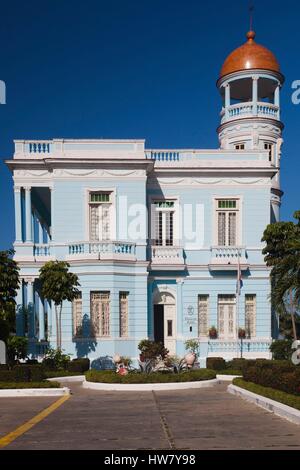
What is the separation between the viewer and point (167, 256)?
28.5 metres

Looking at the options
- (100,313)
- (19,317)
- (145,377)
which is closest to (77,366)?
(100,313)

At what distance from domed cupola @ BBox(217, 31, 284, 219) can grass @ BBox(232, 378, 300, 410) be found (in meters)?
18.5

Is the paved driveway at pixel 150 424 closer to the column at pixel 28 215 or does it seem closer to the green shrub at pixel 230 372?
the green shrub at pixel 230 372

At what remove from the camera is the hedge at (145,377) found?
19.6 metres

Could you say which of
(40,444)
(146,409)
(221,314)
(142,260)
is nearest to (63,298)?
(142,260)

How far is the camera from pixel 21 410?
47.9 feet

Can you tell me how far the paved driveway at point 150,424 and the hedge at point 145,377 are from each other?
227cm

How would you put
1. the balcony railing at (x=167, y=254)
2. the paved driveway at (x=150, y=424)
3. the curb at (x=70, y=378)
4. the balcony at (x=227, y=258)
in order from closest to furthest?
the paved driveway at (x=150, y=424)
the curb at (x=70, y=378)
the balcony at (x=227, y=258)
the balcony railing at (x=167, y=254)

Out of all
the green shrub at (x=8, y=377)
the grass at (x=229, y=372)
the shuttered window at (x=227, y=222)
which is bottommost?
the grass at (x=229, y=372)

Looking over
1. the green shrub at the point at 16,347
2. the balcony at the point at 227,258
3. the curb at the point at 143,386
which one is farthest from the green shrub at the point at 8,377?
the balcony at the point at 227,258

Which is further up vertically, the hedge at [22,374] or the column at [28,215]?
the column at [28,215]

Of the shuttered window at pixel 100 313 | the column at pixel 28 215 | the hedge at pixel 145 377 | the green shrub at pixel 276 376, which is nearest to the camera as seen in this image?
the green shrub at pixel 276 376

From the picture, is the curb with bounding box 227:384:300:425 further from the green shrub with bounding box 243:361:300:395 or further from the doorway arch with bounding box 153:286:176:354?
the doorway arch with bounding box 153:286:176:354

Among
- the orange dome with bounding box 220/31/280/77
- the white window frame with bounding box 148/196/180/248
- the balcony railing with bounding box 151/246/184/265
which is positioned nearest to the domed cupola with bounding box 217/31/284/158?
the orange dome with bounding box 220/31/280/77
